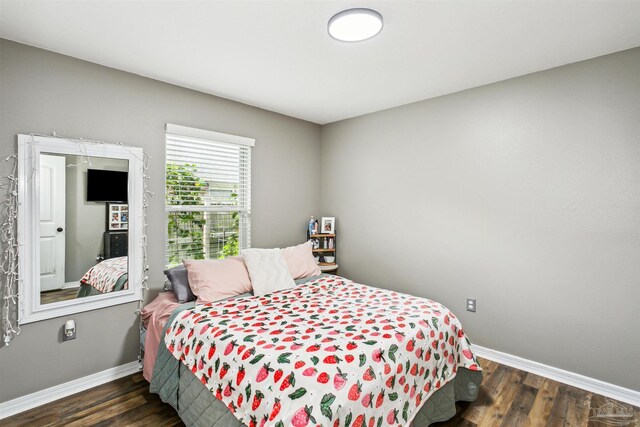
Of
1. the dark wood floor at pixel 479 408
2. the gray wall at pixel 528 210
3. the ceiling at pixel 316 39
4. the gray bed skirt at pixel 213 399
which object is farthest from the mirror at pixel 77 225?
the gray wall at pixel 528 210

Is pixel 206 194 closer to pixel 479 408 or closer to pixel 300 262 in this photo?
pixel 300 262

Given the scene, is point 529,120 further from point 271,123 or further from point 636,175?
point 271,123

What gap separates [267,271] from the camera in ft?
9.42

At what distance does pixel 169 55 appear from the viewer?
2395 millimetres

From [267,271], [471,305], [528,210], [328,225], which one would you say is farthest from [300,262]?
[528,210]

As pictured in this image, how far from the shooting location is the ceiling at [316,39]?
1.83 metres

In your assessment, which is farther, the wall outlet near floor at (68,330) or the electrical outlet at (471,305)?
the electrical outlet at (471,305)

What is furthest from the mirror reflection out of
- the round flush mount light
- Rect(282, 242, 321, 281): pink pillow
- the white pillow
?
the round flush mount light

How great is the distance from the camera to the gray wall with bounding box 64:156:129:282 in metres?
2.38

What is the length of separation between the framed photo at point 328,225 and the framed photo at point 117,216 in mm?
2307

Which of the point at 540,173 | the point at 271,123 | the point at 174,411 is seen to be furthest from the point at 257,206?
the point at 540,173

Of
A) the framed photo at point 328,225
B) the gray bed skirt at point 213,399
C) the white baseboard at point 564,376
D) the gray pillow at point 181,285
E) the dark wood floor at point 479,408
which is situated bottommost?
the dark wood floor at point 479,408

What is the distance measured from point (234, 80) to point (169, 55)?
0.59 meters

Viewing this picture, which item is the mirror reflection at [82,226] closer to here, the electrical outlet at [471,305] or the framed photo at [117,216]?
the framed photo at [117,216]
